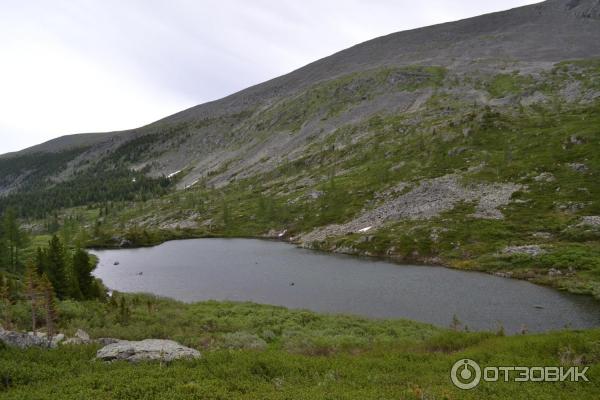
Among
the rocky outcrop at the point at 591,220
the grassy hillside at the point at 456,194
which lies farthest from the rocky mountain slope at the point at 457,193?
the grassy hillside at the point at 456,194

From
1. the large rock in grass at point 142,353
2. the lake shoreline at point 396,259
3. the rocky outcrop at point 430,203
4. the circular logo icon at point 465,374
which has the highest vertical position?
the large rock in grass at point 142,353

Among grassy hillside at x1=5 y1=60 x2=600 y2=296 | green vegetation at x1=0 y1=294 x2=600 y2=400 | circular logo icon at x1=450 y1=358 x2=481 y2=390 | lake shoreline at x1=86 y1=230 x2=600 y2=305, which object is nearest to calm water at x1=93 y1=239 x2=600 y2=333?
lake shoreline at x1=86 y1=230 x2=600 y2=305

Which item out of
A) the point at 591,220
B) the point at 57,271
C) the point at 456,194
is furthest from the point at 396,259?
the point at 57,271

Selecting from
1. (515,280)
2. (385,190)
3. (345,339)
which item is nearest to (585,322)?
(515,280)

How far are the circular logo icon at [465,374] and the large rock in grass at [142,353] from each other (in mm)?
13801

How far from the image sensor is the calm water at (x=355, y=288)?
46406 mm

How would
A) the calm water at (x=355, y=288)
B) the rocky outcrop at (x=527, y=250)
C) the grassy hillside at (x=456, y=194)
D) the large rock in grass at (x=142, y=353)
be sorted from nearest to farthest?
the large rock in grass at (x=142, y=353) < the calm water at (x=355, y=288) < the rocky outcrop at (x=527, y=250) < the grassy hillside at (x=456, y=194)

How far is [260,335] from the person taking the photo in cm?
3603

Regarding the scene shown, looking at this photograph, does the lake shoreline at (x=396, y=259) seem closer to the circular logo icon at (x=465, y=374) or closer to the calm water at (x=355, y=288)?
the calm water at (x=355, y=288)

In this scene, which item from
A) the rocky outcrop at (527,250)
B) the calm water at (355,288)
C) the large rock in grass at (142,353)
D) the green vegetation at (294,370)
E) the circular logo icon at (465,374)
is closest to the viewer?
the green vegetation at (294,370)

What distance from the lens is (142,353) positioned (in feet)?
71.5

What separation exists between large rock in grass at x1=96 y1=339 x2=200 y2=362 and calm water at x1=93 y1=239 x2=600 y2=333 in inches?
1204

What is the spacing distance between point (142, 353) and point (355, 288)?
4321 cm

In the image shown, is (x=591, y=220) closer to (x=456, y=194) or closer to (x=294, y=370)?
(x=456, y=194)
